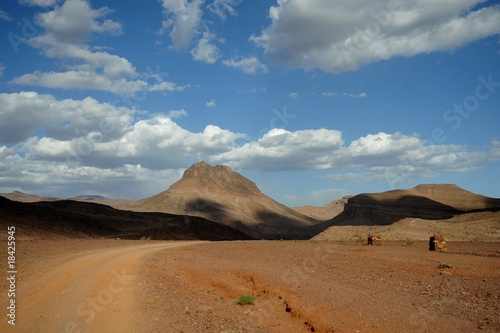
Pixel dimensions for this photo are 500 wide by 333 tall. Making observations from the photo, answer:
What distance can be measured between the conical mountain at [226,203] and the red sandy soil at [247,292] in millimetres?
87549

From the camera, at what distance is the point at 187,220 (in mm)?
59719

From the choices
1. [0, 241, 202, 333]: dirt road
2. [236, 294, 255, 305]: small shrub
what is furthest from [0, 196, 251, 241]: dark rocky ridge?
[236, 294, 255, 305]: small shrub

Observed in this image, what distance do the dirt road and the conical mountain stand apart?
9004 centimetres

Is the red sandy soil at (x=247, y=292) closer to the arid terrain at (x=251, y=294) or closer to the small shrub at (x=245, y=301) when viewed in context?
the arid terrain at (x=251, y=294)

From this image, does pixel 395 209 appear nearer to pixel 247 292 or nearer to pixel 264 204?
pixel 264 204

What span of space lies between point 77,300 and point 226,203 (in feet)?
410

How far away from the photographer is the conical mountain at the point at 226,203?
112588mm

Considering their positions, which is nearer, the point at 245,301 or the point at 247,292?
the point at 245,301

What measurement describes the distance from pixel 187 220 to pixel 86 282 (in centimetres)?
4891

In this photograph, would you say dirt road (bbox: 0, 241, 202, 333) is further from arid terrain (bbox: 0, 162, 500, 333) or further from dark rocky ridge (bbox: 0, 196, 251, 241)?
dark rocky ridge (bbox: 0, 196, 251, 241)

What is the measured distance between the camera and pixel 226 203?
5271 inches

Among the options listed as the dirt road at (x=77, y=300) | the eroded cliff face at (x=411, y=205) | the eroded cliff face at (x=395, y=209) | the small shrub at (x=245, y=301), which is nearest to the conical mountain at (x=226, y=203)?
the eroded cliff face at (x=395, y=209)

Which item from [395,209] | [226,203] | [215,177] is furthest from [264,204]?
[395,209]

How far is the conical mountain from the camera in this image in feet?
369
